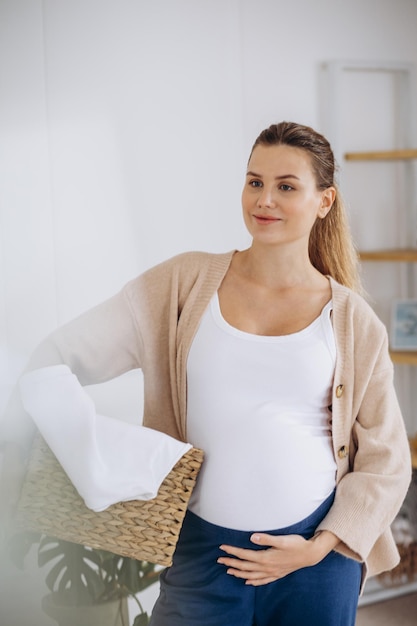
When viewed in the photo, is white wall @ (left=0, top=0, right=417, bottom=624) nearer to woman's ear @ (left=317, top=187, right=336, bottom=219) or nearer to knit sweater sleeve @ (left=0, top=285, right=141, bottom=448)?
knit sweater sleeve @ (left=0, top=285, right=141, bottom=448)

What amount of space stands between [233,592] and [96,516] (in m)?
0.23

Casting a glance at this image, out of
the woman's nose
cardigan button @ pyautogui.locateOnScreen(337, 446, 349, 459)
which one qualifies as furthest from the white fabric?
the woman's nose

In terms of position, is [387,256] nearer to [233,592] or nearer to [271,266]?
[271,266]

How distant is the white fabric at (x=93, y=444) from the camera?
3.47 ft

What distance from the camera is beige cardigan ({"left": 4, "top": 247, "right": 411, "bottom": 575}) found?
3.77ft

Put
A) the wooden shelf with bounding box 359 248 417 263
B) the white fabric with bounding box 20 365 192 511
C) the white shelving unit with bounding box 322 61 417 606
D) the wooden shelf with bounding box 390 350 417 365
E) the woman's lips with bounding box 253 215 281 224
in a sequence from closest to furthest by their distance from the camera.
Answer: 1. the white fabric with bounding box 20 365 192 511
2. the woman's lips with bounding box 253 215 281 224
3. the white shelving unit with bounding box 322 61 417 606
4. the wooden shelf with bounding box 359 248 417 263
5. the wooden shelf with bounding box 390 350 417 365

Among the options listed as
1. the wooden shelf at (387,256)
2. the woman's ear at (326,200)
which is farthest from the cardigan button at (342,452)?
the wooden shelf at (387,256)

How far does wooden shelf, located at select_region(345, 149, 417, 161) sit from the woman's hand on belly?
3.08 ft

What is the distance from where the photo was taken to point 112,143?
1172mm

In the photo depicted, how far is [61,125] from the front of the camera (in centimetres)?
112

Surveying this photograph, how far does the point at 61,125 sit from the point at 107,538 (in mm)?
574

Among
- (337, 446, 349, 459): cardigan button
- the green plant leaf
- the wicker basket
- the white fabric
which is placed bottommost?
the green plant leaf

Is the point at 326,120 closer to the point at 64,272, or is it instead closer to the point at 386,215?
the point at 386,215

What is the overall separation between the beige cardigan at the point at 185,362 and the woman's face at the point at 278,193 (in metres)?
0.08
